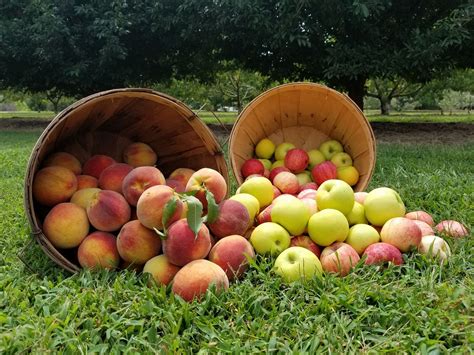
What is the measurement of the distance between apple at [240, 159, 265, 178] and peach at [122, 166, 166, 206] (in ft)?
Result: 3.58

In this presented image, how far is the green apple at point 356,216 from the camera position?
2.01 m

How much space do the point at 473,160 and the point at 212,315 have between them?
429 cm

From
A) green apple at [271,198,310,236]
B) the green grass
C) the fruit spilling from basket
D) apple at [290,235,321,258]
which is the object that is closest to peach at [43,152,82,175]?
the fruit spilling from basket

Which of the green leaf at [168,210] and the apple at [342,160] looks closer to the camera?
the green leaf at [168,210]

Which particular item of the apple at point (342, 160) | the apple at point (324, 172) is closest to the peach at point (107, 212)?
the apple at point (324, 172)

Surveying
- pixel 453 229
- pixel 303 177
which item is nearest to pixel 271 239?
pixel 453 229

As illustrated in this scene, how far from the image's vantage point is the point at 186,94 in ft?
83.8

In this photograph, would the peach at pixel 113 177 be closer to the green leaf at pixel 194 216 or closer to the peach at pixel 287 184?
the green leaf at pixel 194 216

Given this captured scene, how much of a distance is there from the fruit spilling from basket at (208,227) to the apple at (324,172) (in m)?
0.62

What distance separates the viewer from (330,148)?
3.17 m

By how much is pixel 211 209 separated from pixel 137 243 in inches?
12.9

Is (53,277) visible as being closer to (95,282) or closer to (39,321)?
(95,282)

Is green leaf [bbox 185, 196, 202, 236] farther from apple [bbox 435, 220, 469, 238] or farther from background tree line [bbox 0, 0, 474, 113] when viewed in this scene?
background tree line [bbox 0, 0, 474, 113]

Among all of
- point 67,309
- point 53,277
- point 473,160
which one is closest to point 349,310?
point 67,309
